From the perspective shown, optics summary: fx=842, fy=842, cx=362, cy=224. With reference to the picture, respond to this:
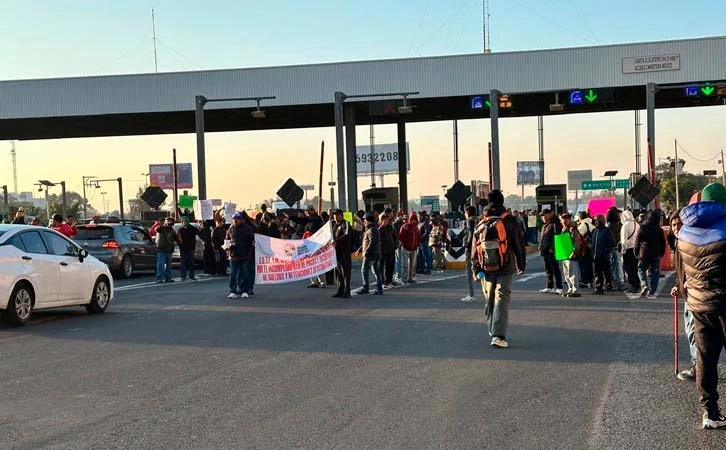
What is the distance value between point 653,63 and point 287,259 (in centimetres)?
2217

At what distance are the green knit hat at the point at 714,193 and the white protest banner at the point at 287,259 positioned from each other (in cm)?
1252

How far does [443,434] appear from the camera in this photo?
6461mm

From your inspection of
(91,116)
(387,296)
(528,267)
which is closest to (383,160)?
(91,116)

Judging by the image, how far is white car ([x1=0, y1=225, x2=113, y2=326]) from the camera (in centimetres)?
1278

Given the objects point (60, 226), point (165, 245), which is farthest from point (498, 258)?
point (60, 226)

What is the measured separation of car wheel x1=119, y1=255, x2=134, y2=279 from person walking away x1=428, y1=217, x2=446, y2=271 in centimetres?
912

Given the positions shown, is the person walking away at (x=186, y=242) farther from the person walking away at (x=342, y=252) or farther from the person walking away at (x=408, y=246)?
the person walking away at (x=408, y=246)

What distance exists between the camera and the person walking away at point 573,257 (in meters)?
16.8

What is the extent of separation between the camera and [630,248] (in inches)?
704

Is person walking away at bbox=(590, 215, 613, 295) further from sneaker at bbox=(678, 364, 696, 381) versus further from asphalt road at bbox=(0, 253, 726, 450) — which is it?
sneaker at bbox=(678, 364, 696, 381)

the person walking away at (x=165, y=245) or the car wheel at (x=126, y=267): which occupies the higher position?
the person walking away at (x=165, y=245)

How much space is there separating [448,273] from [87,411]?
63.3 ft

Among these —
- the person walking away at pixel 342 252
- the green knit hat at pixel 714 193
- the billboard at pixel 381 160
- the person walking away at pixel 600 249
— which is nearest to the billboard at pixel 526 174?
the billboard at pixel 381 160

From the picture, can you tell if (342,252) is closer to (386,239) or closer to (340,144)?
(386,239)
